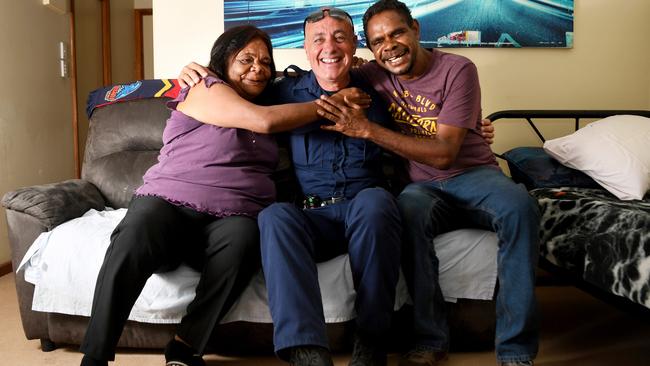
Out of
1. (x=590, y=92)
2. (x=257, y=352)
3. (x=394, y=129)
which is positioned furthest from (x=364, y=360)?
(x=590, y=92)

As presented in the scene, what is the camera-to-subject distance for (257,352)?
187 centimetres

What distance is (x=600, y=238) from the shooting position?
Result: 1.72 metres

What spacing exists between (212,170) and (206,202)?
0.11 m

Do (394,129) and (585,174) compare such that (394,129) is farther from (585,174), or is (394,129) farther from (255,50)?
(585,174)

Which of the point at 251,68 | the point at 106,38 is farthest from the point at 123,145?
the point at 106,38

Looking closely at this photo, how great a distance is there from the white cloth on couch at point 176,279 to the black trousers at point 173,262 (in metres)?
0.06

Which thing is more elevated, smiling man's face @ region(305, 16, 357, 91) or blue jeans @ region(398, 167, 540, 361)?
smiling man's face @ region(305, 16, 357, 91)

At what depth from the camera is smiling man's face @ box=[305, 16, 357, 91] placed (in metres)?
1.94

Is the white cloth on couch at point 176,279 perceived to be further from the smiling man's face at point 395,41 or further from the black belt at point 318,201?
the smiling man's face at point 395,41

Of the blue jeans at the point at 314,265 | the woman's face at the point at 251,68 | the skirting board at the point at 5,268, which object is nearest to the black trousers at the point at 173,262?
the blue jeans at the point at 314,265

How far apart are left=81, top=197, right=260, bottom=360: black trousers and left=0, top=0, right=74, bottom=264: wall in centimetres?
177

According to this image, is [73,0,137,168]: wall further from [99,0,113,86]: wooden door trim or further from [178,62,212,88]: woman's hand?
[178,62,212,88]: woman's hand

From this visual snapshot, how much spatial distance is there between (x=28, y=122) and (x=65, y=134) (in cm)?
57

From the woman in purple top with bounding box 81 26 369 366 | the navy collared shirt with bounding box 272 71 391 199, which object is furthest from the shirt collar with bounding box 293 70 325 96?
Answer: the woman in purple top with bounding box 81 26 369 366
